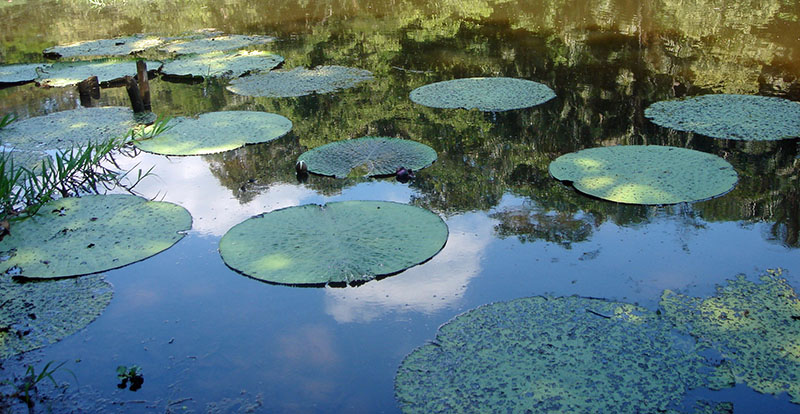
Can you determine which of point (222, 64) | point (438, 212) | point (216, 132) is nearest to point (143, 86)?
point (216, 132)

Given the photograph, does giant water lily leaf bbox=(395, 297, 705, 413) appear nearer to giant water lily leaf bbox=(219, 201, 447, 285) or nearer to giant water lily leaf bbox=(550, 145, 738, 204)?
giant water lily leaf bbox=(219, 201, 447, 285)

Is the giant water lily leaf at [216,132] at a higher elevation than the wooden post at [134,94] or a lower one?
lower

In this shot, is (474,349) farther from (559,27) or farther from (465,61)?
(559,27)

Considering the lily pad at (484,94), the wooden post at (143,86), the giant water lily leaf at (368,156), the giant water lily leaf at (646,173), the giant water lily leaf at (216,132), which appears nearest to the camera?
the giant water lily leaf at (646,173)

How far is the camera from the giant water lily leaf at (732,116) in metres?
4.23

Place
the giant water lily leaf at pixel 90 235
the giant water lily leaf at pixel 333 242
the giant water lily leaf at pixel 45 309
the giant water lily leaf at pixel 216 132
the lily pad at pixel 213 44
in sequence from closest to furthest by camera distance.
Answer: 1. the giant water lily leaf at pixel 45 309
2. the giant water lily leaf at pixel 333 242
3. the giant water lily leaf at pixel 90 235
4. the giant water lily leaf at pixel 216 132
5. the lily pad at pixel 213 44

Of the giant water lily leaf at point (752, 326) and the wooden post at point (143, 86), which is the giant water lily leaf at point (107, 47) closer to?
the wooden post at point (143, 86)

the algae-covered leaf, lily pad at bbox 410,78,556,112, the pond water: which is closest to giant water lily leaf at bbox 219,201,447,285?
the pond water

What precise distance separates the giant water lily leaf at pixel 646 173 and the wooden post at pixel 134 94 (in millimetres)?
3279

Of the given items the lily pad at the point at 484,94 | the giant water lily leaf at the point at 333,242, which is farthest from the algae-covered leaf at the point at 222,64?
the giant water lily leaf at the point at 333,242

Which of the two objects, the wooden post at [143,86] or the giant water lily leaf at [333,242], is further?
the wooden post at [143,86]

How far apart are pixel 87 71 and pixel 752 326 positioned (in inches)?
255

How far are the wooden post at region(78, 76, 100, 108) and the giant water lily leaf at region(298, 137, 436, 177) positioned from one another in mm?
2582

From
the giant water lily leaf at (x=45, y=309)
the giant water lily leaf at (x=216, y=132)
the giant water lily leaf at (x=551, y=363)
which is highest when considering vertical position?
the giant water lily leaf at (x=216, y=132)
